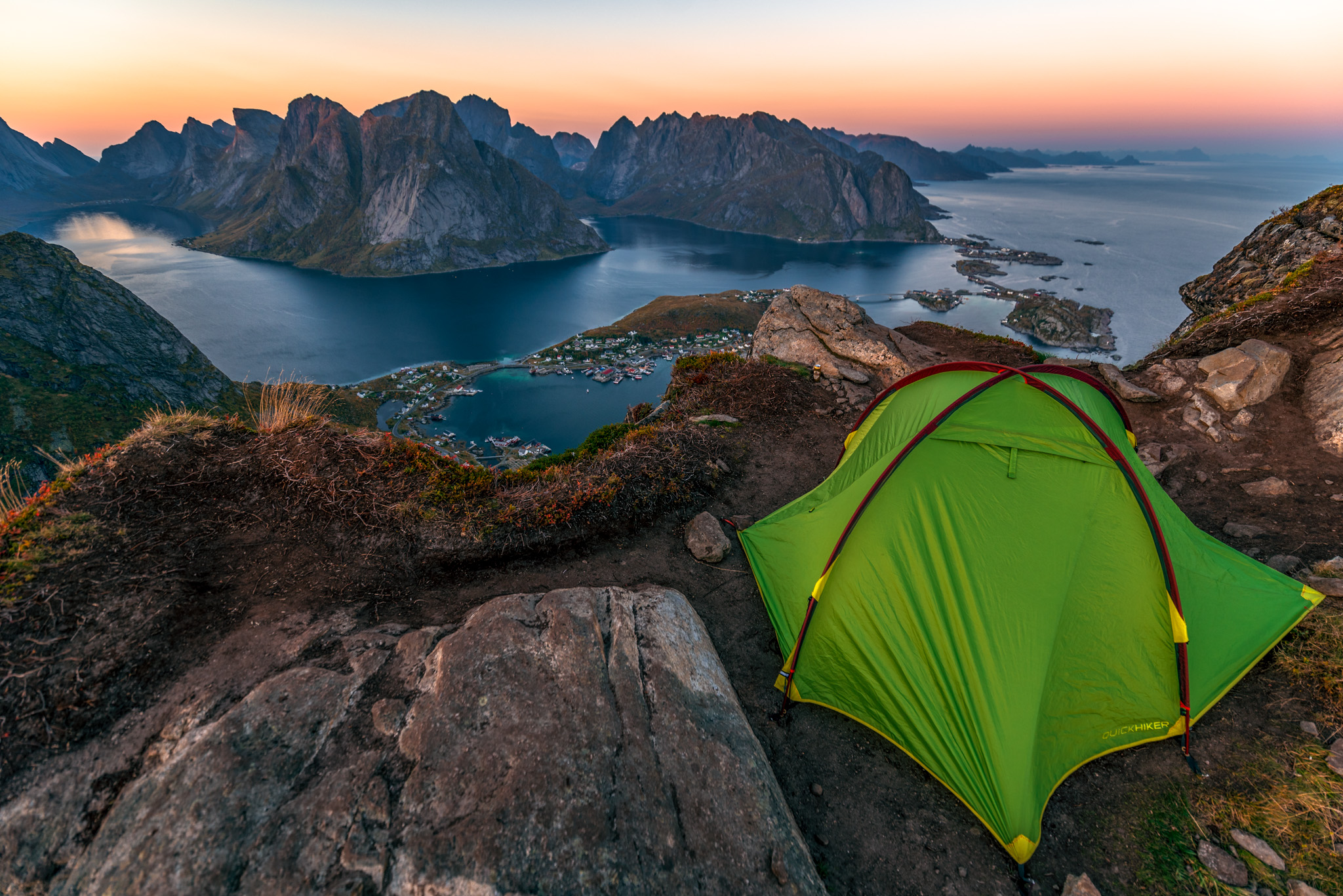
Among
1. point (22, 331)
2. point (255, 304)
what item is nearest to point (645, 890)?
point (22, 331)

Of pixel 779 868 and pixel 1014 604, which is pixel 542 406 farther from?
pixel 779 868

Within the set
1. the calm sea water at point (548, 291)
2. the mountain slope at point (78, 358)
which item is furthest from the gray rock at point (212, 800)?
the mountain slope at point (78, 358)

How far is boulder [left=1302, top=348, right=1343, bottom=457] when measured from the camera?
33.3 feet

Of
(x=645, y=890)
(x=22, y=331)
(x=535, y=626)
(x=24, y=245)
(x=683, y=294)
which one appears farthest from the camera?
(x=683, y=294)

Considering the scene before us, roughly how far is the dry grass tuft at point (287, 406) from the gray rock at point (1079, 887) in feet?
38.4

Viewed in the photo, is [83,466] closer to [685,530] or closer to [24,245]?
[685,530]

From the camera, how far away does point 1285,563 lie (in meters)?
7.83

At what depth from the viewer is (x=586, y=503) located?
848 centimetres

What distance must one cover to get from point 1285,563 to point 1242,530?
3.95ft

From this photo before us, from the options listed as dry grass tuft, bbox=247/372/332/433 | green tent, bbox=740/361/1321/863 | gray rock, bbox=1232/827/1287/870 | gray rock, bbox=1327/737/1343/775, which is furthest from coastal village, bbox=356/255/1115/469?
gray rock, bbox=1327/737/1343/775

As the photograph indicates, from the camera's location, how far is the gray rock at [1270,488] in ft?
31.0

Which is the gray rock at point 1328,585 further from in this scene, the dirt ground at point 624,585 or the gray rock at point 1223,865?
the gray rock at point 1223,865

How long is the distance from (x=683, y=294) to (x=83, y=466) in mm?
127218

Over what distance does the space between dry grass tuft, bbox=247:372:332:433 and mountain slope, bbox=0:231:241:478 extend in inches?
2041
